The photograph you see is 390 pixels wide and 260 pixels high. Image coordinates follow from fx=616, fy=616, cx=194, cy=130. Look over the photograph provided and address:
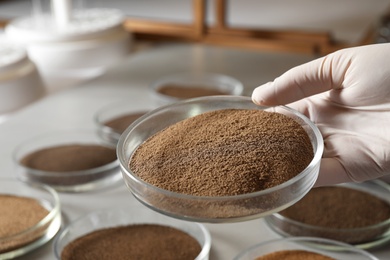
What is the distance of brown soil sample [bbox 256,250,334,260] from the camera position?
92cm

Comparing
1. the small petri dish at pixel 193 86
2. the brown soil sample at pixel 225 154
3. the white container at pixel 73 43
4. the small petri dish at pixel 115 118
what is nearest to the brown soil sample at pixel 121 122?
the small petri dish at pixel 115 118

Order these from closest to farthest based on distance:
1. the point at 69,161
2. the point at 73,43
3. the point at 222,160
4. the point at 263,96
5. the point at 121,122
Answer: the point at 222,160, the point at 263,96, the point at 69,161, the point at 121,122, the point at 73,43

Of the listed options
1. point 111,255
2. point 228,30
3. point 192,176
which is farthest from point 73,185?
point 228,30

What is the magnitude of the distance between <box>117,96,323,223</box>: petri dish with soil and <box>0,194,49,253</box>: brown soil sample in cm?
27

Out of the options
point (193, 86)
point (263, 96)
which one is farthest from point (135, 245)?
point (193, 86)

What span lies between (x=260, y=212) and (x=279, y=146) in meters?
0.11

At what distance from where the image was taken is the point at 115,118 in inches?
56.6

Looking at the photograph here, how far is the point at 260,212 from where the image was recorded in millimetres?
701

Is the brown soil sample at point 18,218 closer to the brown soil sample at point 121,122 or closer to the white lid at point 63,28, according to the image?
the brown soil sample at point 121,122

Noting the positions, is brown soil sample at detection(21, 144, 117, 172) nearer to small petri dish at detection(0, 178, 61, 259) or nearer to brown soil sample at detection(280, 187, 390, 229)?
small petri dish at detection(0, 178, 61, 259)

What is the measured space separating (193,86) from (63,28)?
1.41ft

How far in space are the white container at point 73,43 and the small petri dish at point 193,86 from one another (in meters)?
0.27

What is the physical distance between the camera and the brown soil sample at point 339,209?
100 centimetres

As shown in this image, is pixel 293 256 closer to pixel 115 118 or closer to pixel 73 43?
pixel 115 118
